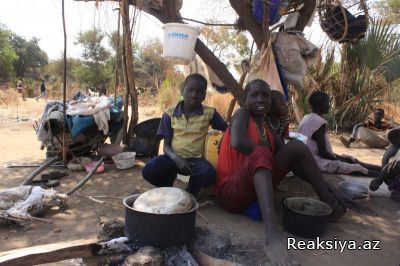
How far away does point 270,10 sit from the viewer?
12.8 feet

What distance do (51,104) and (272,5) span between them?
2983mm

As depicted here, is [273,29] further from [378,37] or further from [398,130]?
[378,37]

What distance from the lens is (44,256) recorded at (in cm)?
194

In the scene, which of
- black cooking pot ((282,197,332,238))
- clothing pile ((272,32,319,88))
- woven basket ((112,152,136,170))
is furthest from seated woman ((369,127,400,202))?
woven basket ((112,152,136,170))

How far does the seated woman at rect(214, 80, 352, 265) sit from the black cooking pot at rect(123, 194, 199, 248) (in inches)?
19.9

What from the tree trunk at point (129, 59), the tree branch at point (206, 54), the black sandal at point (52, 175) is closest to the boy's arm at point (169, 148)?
the tree branch at point (206, 54)

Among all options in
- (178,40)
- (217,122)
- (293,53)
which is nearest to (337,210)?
(217,122)

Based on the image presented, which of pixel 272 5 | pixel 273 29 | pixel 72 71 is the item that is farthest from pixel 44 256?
pixel 72 71

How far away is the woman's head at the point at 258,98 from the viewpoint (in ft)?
8.71

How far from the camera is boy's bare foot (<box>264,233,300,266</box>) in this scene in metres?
2.04

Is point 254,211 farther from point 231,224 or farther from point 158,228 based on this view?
point 158,228

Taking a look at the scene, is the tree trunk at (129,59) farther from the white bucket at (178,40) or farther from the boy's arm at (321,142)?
the boy's arm at (321,142)

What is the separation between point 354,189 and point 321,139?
2.09ft

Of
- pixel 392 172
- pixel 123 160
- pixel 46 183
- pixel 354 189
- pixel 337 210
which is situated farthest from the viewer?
pixel 123 160
